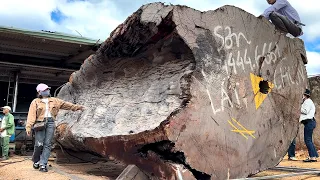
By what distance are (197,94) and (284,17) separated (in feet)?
5.47

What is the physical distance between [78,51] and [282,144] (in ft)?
20.9

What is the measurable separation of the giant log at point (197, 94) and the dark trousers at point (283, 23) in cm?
15

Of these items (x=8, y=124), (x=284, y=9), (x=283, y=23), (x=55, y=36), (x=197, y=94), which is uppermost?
(x=55, y=36)

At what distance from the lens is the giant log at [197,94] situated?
2.74m

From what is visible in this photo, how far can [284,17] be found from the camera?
12.5ft

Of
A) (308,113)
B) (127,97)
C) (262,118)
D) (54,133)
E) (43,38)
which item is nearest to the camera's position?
(262,118)

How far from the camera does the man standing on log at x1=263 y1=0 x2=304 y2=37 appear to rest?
3789mm

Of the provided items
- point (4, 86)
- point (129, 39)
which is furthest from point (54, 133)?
point (4, 86)

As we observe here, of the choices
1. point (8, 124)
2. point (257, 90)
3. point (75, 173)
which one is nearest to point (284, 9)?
point (257, 90)

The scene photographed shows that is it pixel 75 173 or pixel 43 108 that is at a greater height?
pixel 43 108

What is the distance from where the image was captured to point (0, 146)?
7285mm

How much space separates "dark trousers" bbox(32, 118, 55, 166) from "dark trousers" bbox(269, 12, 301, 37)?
294cm

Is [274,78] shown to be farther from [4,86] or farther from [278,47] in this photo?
[4,86]

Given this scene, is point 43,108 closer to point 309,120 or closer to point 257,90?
point 257,90
